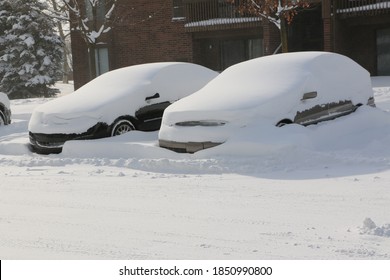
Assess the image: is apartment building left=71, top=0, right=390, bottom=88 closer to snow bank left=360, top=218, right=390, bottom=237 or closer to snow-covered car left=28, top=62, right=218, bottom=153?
snow-covered car left=28, top=62, right=218, bottom=153

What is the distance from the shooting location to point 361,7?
20.0 meters

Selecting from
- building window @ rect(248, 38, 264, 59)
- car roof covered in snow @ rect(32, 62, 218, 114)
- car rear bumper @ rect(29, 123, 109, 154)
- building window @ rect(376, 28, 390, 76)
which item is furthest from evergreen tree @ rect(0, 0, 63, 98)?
car rear bumper @ rect(29, 123, 109, 154)

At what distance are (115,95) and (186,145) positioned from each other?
233 cm

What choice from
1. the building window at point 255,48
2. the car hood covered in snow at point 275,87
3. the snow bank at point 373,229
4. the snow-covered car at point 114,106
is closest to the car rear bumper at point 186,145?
the car hood covered in snow at point 275,87

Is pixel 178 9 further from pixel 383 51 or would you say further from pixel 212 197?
pixel 212 197

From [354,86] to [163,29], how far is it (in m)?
17.6

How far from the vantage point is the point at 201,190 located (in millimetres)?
6883

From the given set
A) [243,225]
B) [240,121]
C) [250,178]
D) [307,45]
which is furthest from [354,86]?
[307,45]

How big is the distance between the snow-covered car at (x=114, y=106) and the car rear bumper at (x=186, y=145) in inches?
56.3

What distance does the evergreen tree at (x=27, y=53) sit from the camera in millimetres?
33688

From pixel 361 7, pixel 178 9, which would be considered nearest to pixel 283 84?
pixel 361 7

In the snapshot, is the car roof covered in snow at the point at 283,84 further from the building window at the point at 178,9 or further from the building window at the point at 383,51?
the building window at the point at 178,9

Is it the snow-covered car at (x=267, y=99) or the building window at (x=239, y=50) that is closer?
the snow-covered car at (x=267, y=99)
